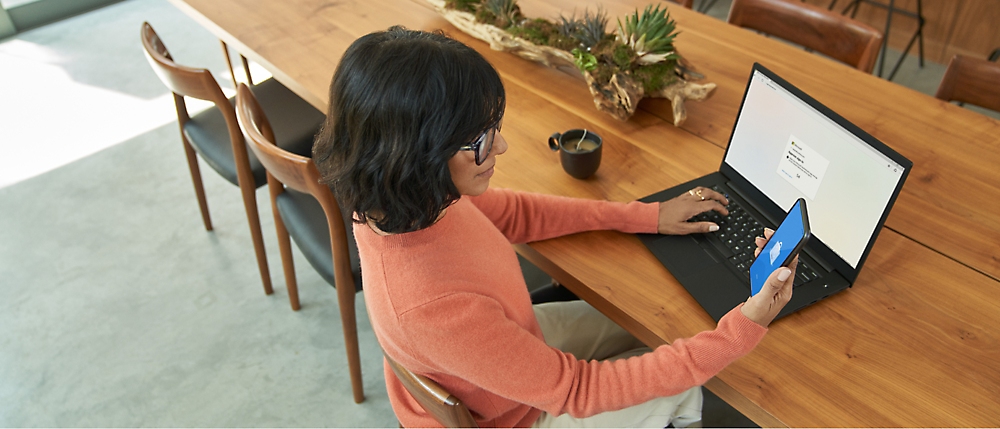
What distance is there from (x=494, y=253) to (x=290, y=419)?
3.57 feet

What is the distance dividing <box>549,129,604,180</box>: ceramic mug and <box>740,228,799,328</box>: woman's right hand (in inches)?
20.2

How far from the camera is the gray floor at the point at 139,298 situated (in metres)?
1.97

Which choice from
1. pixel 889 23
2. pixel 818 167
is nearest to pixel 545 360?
pixel 818 167

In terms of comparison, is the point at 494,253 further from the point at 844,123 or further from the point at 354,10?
the point at 354,10

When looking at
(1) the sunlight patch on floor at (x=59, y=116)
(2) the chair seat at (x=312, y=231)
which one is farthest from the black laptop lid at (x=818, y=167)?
(1) the sunlight patch on floor at (x=59, y=116)

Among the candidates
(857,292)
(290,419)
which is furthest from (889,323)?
(290,419)

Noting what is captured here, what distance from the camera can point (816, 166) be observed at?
45.8 inches

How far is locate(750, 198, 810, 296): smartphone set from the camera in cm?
93

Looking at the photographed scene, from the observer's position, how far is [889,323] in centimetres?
112

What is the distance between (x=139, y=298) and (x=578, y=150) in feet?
5.41

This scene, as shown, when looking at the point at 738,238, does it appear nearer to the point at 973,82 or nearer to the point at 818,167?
the point at 818,167

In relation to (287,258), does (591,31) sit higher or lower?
higher

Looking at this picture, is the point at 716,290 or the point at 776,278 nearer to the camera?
the point at 776,278

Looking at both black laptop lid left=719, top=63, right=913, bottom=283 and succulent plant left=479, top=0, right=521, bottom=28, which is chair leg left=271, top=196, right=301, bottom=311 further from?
black laptop lid left=719, top=63, right=913, bottom=283
